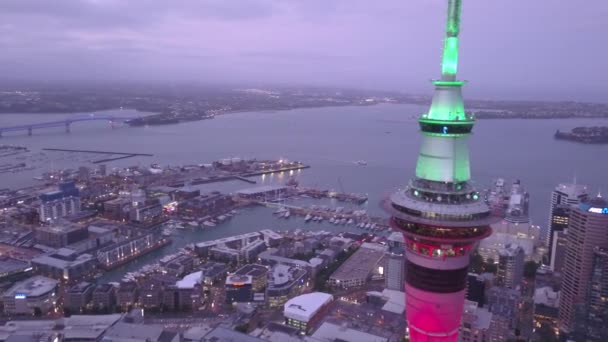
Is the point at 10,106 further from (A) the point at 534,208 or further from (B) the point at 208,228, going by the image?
(A) the point at 534,208

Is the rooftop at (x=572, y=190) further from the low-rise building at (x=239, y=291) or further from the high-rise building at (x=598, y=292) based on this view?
the low-rise building at (x=239, y=291)

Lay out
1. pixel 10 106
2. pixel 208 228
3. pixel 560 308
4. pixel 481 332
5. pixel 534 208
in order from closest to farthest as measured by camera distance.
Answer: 1. pixel 481 332
2. pixel 560 308
3. pixel 208 228
4. pixel 534 208
5. pixel 10 106

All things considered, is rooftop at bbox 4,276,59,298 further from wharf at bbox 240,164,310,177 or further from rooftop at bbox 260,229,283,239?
wharf at bbox 240,164,310,177

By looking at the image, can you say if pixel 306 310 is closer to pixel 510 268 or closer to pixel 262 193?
pixel 510 268

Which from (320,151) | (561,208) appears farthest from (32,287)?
(320,151)

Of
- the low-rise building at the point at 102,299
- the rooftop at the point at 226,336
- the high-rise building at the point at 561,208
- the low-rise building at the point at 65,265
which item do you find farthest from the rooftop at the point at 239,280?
the high-rise building at the point at 561,208

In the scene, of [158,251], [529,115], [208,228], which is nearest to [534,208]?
[208,228]
